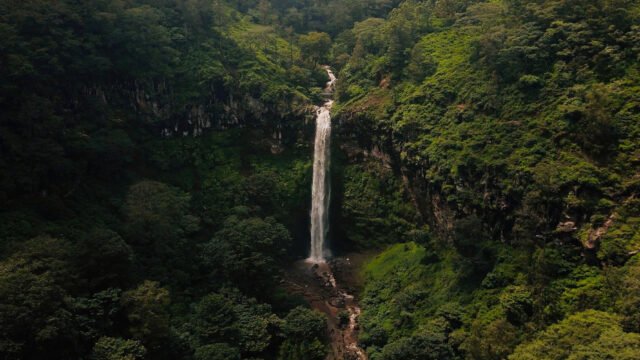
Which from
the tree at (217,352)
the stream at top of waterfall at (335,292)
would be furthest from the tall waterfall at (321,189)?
the tree at (217,352)

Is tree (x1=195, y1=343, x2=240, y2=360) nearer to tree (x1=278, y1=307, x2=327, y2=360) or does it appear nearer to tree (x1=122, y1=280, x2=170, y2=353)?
tree (x1=122, y1=280, x2=170, y2=353)

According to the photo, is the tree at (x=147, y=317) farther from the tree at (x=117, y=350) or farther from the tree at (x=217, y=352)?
the tree at (x=217, y=352)

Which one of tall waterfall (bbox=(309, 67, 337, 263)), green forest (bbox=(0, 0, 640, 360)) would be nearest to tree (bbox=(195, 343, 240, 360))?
green forest (bbox=(0, 0, 640, 360))

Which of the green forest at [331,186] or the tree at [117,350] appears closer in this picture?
the tree at [117,350]

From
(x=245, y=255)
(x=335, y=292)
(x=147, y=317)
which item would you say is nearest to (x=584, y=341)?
(x=335, y=292)

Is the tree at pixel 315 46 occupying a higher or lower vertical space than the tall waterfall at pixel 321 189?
higher

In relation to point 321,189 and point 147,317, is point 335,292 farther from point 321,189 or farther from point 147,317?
point 147,317

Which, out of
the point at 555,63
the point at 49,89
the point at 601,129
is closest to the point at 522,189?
the point at 601,129

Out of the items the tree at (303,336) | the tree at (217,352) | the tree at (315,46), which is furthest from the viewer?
the tree at (315,46)
